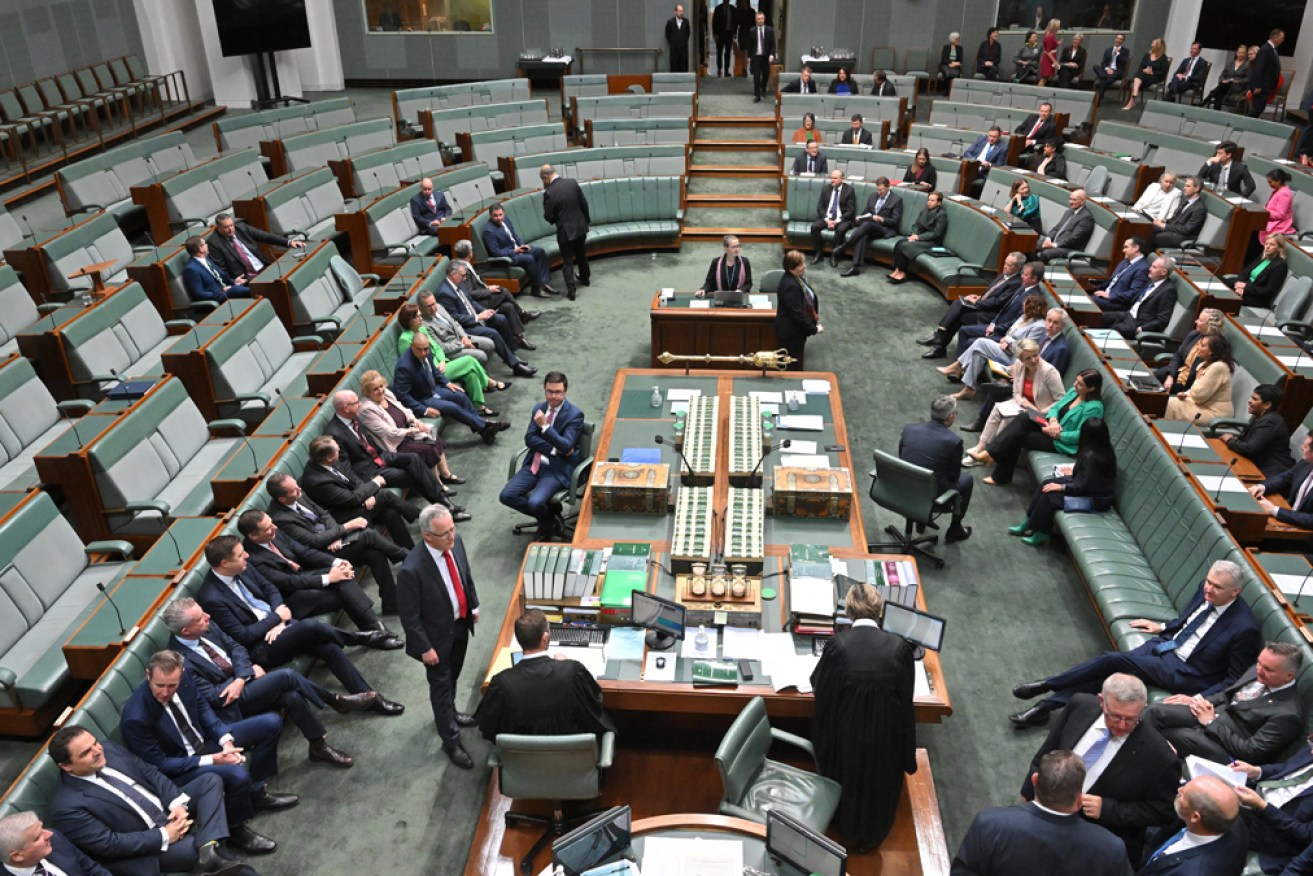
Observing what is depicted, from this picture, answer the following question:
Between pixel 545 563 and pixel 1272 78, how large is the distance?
15309mm

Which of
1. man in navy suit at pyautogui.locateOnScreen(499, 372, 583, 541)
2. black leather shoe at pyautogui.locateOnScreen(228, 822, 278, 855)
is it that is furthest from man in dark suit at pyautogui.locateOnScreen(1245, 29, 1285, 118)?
black leather shoe at pyautogui.locateOnScreen(228, 822, 278, 855)

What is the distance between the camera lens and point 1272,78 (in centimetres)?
1495

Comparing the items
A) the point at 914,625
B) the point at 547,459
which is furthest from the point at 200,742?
the point at 914,625

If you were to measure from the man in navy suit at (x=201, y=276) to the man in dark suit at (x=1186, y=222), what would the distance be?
30.6ft

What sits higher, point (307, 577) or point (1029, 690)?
point (307, 577)

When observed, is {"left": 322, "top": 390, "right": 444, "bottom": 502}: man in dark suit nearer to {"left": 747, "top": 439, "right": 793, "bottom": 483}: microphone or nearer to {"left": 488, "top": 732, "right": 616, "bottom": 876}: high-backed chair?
{"left": 747, "top": 439, "right": 793, "bottom": 483}: microphone

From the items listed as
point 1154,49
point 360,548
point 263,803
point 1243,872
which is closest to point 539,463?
point 360,548

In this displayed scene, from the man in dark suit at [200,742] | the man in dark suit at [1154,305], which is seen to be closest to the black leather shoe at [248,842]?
the man in dark suit at [200,742]

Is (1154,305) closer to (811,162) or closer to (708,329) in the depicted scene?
(708,329)

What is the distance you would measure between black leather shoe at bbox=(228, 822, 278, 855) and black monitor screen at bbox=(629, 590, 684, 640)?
2033mm

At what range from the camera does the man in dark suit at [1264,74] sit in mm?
14828

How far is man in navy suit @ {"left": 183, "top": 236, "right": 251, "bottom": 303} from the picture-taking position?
28.9 ft

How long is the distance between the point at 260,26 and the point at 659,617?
15971mm

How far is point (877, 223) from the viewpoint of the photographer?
11.7 m
